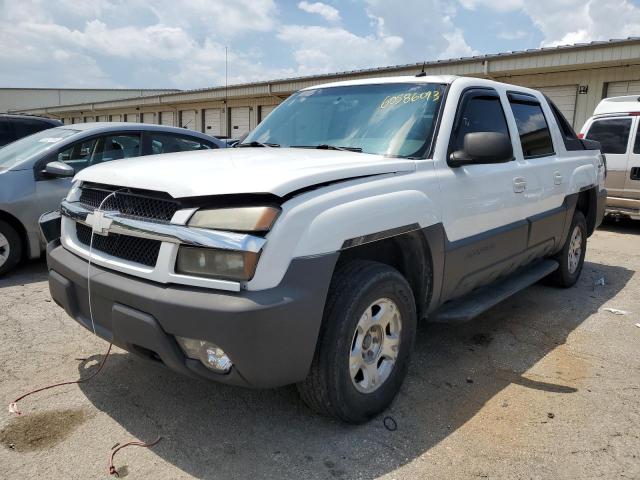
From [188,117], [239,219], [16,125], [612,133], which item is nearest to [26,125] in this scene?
[16,125]

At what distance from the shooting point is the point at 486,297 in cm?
384

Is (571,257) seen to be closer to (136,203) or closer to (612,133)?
(136,203)

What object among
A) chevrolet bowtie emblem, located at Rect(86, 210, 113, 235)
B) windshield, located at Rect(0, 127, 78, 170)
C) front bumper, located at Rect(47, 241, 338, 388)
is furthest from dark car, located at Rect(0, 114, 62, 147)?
front bumper, located at Rect(47, 241, 338, 388)

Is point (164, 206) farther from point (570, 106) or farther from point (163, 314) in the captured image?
point (570, 106)

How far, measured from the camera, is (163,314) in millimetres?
2266

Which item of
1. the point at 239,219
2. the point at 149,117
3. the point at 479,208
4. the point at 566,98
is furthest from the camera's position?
the point at 149,117

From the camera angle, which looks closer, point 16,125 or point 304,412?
point 304,412

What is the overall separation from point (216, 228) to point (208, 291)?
0.88 feet

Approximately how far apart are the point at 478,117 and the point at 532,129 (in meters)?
0.99

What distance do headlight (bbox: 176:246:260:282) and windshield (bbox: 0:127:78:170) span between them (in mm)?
4146

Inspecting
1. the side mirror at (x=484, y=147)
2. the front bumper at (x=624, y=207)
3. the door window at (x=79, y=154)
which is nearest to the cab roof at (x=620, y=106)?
the front bumper at (x=624, y=207)

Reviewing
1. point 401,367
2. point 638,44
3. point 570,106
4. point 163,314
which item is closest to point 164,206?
point 163,314

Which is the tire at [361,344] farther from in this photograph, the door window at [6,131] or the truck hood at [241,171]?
the door window at [6,131]

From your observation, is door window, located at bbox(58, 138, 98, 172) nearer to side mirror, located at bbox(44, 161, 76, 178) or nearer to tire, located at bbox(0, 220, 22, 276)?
side mirror, located at bbox(44, 161, 76, 178)
